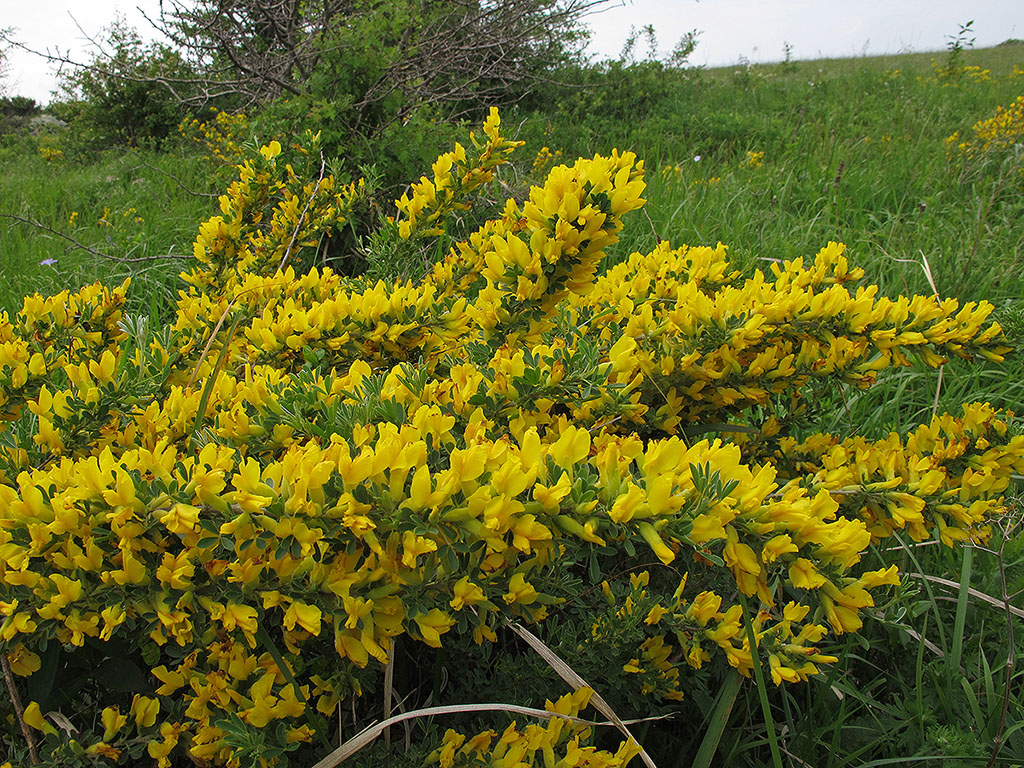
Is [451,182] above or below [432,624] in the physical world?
above

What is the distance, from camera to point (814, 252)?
297 cm

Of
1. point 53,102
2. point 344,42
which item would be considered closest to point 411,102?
point 344,42

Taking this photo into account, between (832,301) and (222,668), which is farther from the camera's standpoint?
(832,301)

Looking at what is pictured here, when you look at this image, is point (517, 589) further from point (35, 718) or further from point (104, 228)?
point (104, 228)

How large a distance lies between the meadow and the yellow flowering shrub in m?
0.09

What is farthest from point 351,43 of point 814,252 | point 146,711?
point 146,711

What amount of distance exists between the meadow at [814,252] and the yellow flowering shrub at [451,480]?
86mm

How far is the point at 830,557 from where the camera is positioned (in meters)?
0.80

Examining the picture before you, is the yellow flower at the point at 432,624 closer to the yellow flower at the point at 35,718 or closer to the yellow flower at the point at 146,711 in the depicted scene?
the yellow flower at the point at 146,711

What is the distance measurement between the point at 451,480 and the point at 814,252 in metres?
2.73

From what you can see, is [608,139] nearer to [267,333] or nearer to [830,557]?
[267,333]

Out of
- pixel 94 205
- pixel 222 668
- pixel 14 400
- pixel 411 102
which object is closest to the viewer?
pixel 222 668

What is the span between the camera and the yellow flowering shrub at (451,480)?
740 mm

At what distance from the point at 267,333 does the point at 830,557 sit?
98 cm
